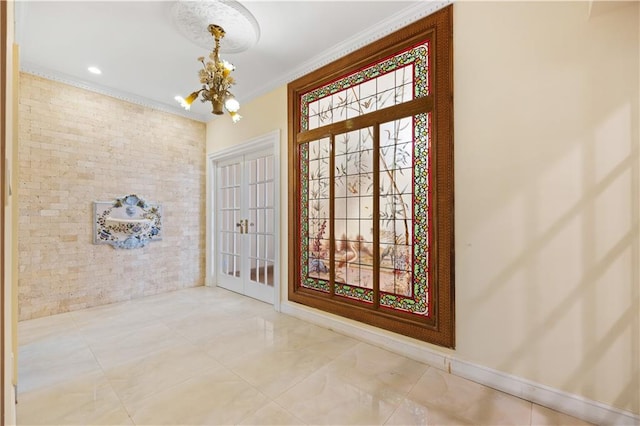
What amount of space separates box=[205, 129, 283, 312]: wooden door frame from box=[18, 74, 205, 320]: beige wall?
280mm

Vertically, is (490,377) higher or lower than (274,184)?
lower

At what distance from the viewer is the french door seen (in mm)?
3947

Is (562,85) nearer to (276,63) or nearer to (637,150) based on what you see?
(637,150)

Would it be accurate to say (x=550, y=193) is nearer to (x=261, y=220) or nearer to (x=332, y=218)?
(x=332, y=218)

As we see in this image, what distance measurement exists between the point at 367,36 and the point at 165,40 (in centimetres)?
209

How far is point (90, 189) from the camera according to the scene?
3674 millimetres

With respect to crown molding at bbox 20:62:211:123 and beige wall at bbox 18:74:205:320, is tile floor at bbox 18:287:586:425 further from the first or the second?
crown molding at bbox 20:62:211:123

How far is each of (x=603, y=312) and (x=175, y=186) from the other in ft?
17.0

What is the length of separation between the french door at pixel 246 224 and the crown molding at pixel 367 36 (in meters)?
1.16

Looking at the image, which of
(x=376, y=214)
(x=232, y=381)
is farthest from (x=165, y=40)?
(x=232, y=381)

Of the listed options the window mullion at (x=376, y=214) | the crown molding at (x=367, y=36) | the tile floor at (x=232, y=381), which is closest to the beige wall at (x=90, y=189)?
the tile floor at (x=232, y=381)

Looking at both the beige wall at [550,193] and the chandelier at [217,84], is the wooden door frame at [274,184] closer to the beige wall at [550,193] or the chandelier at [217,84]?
the chandelier at [217,84]

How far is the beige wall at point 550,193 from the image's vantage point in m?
1.64

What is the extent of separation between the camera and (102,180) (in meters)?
3.78
